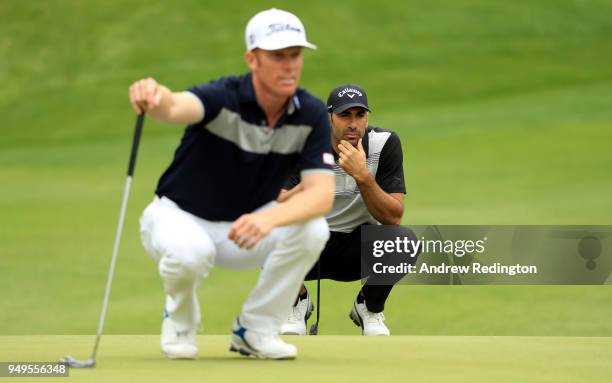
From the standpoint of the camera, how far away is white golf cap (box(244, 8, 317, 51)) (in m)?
5.64

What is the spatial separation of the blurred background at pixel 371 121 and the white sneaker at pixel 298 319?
2.67 m

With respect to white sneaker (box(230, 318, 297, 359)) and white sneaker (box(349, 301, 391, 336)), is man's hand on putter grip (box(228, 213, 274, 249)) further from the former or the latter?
white sneaker (box(349, 301, 391, 336))

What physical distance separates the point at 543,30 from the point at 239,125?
3527 centimetres

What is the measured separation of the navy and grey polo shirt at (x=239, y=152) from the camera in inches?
228

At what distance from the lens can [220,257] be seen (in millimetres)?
6125

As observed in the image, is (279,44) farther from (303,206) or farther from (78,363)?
(78,363)

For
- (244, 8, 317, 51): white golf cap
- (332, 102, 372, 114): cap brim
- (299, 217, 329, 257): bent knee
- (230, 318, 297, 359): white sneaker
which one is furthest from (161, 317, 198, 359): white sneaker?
(332, 102, 372, 114): cap brim

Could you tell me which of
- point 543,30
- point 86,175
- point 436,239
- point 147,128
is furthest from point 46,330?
point 543,30

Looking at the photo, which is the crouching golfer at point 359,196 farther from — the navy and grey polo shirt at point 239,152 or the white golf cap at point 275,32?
the white golf cap at point 275,32

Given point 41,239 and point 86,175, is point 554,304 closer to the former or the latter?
point 41,239

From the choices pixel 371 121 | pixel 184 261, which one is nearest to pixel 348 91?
pixel 184 261

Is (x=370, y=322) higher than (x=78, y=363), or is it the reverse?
(x=370, y=322)

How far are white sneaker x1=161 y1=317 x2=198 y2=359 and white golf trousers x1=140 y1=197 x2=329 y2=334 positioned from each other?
0.04 m

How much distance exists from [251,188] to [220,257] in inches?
15.2
